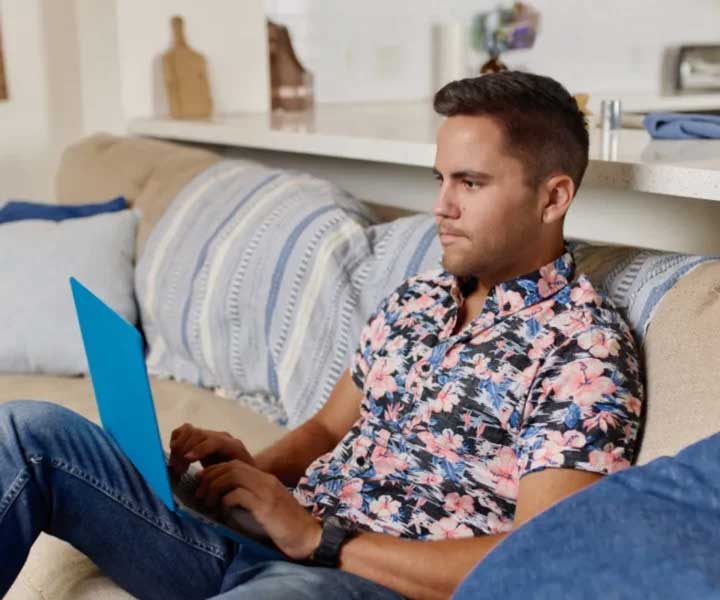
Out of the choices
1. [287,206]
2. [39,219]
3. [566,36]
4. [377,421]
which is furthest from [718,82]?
[377,421]

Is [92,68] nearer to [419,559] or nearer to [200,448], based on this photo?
[200,448]

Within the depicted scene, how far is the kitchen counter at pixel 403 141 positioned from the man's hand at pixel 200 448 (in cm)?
67

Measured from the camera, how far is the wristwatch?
4.39 ft

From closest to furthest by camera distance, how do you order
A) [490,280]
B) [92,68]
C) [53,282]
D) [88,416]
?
[490,280] < [88,416] < [53,282] < [92,68]

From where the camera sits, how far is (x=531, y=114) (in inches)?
56.4

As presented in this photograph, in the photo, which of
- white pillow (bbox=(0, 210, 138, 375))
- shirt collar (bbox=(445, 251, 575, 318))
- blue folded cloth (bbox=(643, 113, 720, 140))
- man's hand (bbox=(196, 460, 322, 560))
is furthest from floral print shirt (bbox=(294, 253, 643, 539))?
white pillow (bbox=(0, 210, 138, 375))

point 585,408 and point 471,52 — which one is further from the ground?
point 471,52

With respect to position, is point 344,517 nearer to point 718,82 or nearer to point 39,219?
point 39,219

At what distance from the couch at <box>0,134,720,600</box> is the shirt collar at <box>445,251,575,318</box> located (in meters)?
0.13

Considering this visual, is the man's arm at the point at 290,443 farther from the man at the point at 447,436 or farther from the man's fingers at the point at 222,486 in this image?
the man's fingers at the point at 222,486

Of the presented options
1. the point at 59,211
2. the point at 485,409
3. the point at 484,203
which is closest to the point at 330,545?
the point at 485,409

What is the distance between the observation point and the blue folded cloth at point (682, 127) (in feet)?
6.29

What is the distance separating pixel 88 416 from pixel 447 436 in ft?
3.04

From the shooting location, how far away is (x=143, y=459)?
4.30 ft
